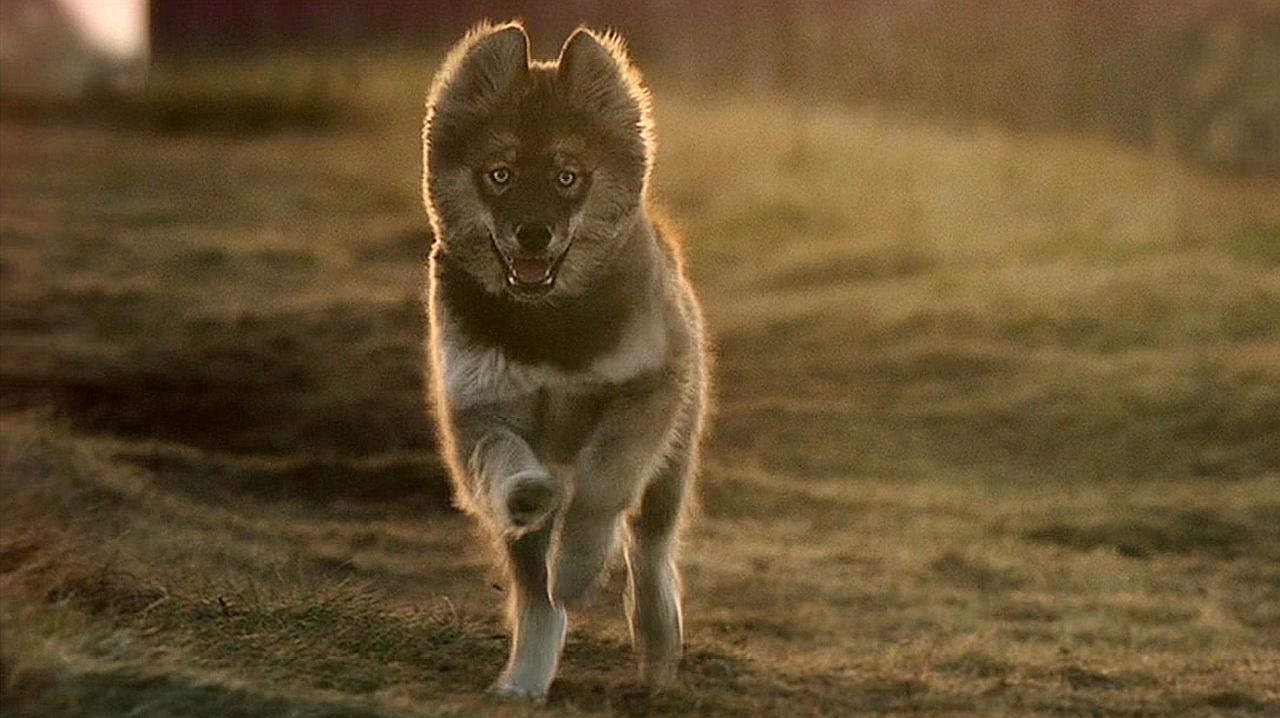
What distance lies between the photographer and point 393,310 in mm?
17281

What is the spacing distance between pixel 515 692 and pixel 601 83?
199 centimetres

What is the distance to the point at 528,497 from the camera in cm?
732

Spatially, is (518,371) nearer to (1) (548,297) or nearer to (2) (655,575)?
(1) (548,297)

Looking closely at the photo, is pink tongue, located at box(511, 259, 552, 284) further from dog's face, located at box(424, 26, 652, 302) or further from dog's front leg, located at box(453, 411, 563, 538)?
dog's front leg, located at box(453, 411, 563, 538)

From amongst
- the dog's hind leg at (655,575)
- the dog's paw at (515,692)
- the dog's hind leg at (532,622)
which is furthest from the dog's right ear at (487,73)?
the dog's paw at (515,692)

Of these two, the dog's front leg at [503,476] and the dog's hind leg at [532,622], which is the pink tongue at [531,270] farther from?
the dog's hind leg at [532,622]

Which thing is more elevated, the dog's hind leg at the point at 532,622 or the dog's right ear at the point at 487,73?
the dog's right ear at the point at 487,73

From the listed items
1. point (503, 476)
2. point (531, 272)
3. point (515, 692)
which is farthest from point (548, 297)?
point (515, 692)

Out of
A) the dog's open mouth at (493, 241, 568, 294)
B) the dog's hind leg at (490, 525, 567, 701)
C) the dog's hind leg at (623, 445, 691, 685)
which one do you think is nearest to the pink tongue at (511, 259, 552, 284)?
the dog's open mouth at (493, 241, 568, 294)

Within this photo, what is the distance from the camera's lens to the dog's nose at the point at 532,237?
750cm

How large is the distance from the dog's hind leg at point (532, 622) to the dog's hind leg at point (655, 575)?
1.75 feet

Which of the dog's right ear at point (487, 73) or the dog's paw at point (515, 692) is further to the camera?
the dog's paw at point (515, 692)

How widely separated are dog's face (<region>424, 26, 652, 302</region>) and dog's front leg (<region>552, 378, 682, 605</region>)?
1.45ft

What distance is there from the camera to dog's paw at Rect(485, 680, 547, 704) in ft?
26.3
